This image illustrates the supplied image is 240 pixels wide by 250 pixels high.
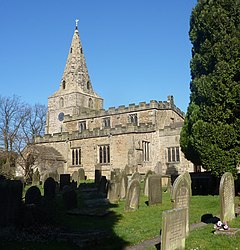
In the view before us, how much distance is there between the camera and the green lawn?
6.81 m

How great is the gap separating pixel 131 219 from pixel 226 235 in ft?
11.8

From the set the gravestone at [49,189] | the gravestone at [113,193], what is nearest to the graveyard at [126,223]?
the gravestone at [113,193]

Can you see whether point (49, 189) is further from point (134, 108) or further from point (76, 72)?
point (76, 72)

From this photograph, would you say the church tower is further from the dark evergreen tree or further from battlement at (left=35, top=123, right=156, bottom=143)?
the dark evergreen tree

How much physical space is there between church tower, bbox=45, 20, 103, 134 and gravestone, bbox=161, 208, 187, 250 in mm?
43565

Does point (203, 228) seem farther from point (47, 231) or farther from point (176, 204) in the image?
point (47, 231)

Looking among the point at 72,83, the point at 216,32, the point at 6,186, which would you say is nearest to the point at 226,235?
the point at 6,186

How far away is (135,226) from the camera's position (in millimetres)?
8961

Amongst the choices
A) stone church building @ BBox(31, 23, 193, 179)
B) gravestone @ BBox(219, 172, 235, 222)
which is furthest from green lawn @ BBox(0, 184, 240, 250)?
stone church building @ BBox(31, 23, 193, 179)

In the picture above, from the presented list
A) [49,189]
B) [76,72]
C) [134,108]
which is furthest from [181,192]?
[76,72]

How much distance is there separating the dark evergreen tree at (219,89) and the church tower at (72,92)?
3578cm

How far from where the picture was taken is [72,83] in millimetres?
50625

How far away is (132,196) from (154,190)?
158 cm

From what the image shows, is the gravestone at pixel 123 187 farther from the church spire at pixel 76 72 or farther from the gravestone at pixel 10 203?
the church spire at pixel 76 72
